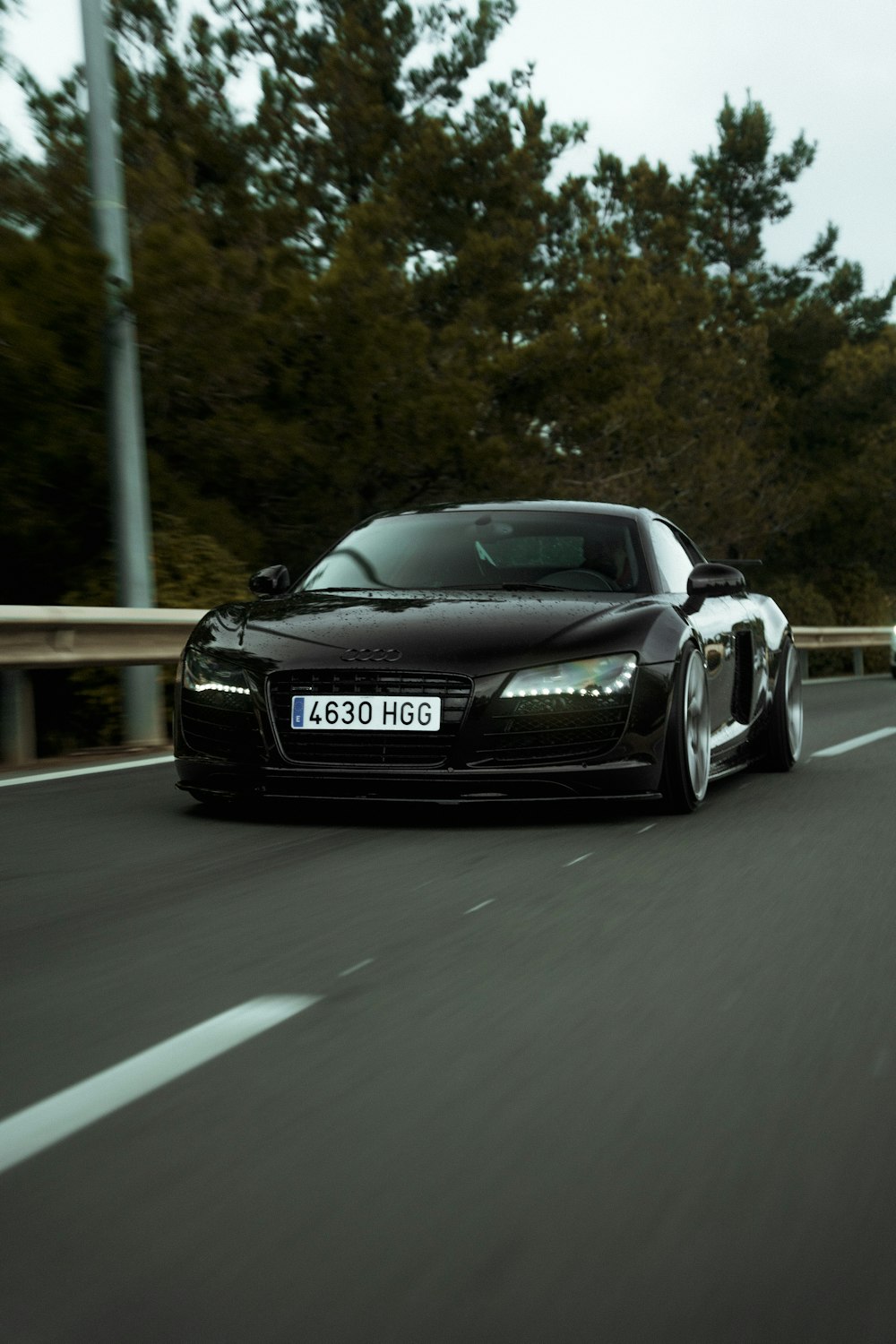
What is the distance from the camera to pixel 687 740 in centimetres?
702

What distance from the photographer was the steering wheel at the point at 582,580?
7609mm

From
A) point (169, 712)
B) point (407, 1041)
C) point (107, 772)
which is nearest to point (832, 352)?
point (169, 712)

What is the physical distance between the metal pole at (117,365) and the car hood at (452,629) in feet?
14.4

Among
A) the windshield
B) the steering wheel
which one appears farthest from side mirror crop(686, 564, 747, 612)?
the steering wheel

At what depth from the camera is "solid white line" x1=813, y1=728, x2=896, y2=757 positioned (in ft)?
34.4

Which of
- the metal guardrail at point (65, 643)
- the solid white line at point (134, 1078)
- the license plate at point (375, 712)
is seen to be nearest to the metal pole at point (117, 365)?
the metal guardrail at point (65, 643)

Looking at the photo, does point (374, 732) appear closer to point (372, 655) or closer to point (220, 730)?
point (372, 655)

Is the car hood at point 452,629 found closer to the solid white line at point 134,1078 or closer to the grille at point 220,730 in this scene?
the grille at point 220,730

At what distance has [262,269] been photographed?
66.2ft

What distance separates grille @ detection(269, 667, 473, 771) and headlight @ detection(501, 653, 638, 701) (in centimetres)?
17

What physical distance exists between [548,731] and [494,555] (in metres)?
1.50

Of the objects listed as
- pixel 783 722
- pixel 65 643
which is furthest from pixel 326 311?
pixel 783 722

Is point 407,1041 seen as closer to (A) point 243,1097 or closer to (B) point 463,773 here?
(A) point 243,1097

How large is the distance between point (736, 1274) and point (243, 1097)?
1.09 m
